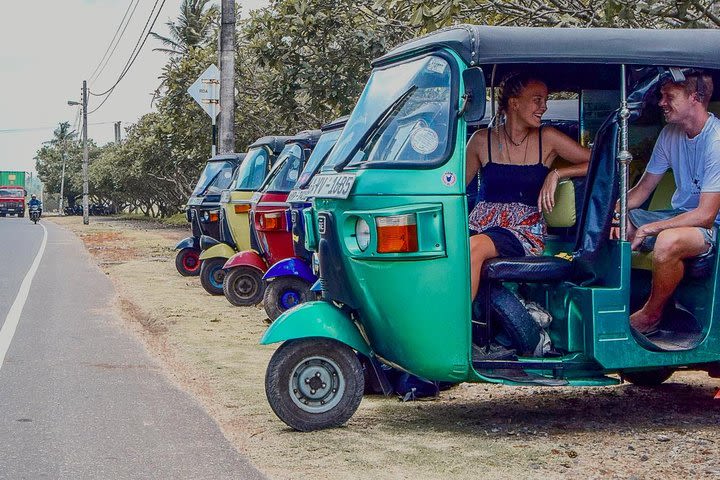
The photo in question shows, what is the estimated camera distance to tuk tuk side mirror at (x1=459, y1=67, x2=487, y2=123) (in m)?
6.20

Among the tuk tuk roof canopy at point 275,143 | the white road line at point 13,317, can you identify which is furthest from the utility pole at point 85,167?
the tuk tuk roof canopy at point 275,143

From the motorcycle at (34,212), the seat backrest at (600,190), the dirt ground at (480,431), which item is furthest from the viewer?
the motorcycle at (34,212)

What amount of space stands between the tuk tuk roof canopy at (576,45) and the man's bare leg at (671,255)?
3.34ft

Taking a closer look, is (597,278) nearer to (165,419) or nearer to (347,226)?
(347,226)

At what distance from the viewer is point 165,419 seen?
7156 mm

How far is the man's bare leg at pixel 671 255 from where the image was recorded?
258 inches

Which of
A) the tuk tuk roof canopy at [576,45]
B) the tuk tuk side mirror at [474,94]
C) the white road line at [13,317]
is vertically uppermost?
the tuk tuk roof canopy at [576,45]

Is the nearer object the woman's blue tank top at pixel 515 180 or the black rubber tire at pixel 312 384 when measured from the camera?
the black rubber tire at pixel 312 384

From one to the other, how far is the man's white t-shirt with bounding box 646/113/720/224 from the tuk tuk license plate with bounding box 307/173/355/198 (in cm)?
208

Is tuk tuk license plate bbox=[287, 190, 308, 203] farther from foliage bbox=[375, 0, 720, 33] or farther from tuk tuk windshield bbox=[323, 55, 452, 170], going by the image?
tuk tuk windshield bbox=[323, 55, 452, 170]

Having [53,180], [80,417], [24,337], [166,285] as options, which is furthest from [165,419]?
[53,180]

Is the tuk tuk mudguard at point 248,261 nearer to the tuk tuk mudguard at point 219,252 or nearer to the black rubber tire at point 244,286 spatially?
the black rubber tire at point 244,286

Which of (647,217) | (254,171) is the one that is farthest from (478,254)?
(254,171)

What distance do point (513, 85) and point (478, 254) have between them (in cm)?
123
